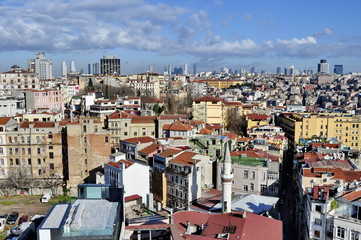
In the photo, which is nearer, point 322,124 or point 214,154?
point 214,154

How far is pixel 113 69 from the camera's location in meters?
154

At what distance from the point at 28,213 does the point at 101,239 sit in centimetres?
2406

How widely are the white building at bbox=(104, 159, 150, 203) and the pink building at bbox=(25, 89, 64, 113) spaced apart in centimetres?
2794

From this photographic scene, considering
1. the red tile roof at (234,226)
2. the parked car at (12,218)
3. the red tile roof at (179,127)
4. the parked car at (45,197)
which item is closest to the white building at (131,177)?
the red tile roof at (234,226)

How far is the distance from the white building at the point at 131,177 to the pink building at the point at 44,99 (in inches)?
1100

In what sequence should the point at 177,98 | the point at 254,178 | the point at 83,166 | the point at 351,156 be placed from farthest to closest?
the point at 177,98 < the point at 83,166 < the point at 351,156 < the point at 254,178

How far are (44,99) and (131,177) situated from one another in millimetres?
32316

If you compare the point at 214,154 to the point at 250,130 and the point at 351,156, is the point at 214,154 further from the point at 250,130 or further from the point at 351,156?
the point at 250,130

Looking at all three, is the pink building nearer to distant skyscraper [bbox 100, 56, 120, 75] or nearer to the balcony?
the balcony

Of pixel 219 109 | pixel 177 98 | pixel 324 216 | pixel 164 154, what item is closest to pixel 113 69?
pixel 177 98

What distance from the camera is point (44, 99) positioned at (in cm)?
5391

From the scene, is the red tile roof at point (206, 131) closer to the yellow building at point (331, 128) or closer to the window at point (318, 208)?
the yellow building at point (331, 128)

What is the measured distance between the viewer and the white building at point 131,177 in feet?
87.1

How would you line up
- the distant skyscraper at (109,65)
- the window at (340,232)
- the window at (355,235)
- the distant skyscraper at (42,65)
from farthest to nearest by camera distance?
the distant skyscraper at (109,65), the distant skyscraper at (42,65), the window at (340,232), the window at (355,235)
